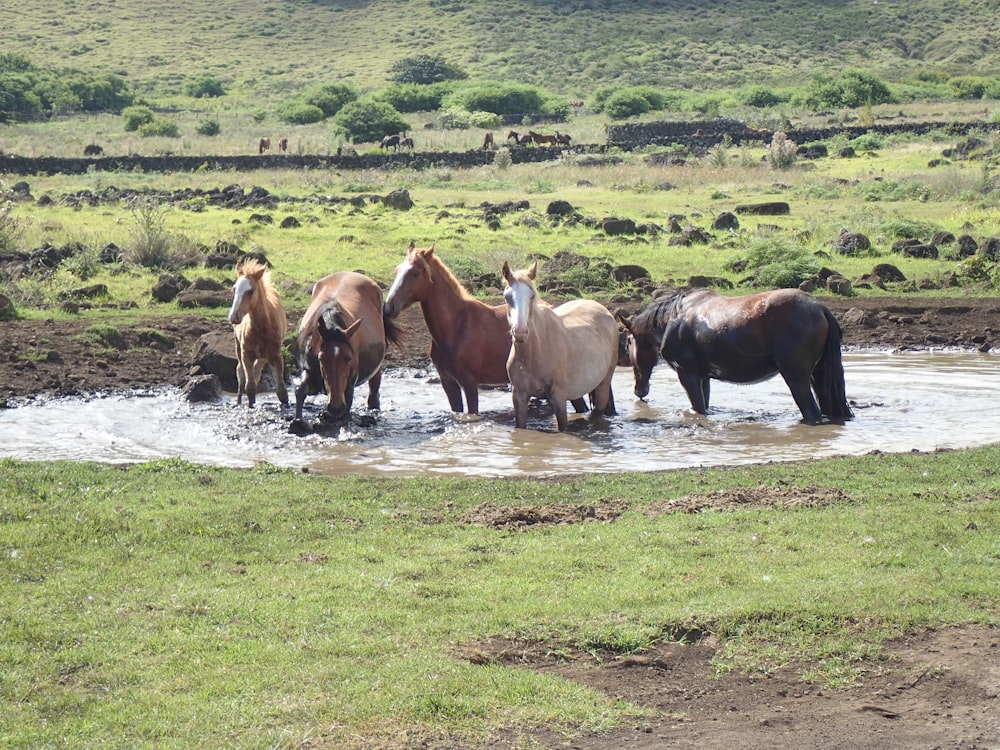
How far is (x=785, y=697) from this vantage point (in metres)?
6.15

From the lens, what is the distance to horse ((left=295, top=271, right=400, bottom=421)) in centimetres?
1321


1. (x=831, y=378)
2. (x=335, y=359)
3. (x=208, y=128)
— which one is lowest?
(x=831, y=378)

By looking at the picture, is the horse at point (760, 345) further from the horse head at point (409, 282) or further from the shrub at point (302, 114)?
the shrub at point (302, 114)

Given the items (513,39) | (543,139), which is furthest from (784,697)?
(513,39)

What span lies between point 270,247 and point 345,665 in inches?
774

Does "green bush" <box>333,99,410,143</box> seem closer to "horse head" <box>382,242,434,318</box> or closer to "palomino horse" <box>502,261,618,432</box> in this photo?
"horse head" <box>382,242,434,318</box>

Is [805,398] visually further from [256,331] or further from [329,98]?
[329,98]

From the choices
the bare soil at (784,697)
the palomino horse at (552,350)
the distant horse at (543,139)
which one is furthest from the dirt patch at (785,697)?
the distant horse at (543,139)

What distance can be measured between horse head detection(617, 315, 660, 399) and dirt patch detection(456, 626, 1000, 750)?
839cm

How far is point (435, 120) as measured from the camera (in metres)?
76.8

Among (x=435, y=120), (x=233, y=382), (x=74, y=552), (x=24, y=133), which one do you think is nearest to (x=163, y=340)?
(x=233, y=382)

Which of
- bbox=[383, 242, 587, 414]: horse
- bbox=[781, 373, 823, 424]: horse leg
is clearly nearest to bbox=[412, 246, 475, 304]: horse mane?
bbox=[383, 242, 587, 414]: horse

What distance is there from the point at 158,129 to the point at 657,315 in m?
55.1

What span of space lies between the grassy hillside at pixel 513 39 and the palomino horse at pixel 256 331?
81.3 m
